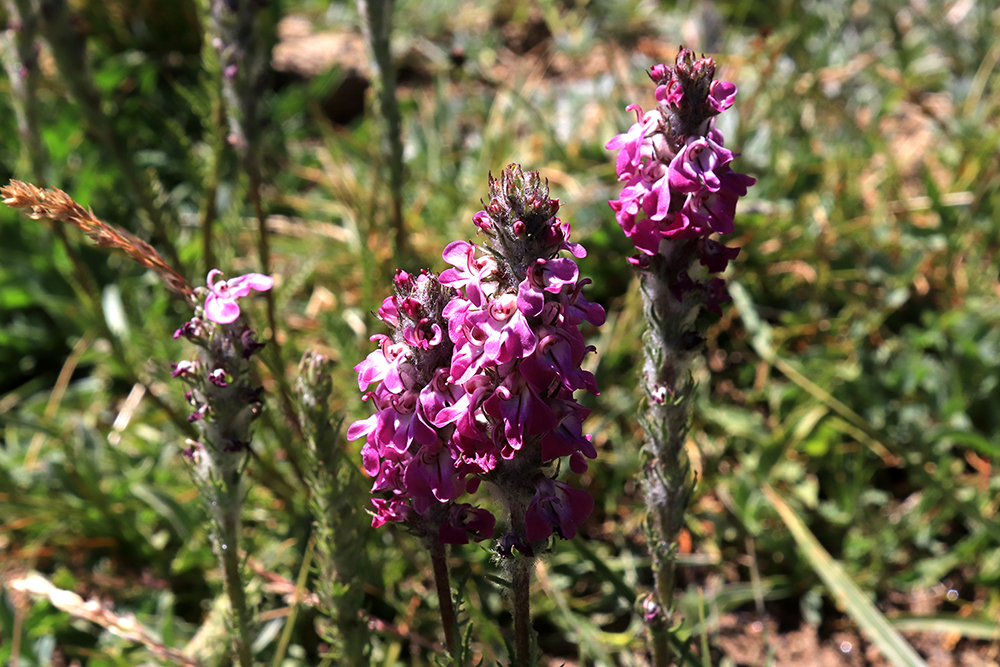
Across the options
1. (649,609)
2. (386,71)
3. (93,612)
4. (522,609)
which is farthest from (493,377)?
(386,71)

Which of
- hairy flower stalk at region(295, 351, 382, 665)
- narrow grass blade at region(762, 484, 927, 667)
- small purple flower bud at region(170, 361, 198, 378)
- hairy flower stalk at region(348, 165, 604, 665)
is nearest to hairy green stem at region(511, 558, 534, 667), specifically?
hairy flower stalk at region(348, 165, 604, 665)

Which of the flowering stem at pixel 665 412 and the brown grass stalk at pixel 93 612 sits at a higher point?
the flowering stem at pixel 665 412

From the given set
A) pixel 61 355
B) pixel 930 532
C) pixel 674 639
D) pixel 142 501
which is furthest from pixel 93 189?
pixel 930 532

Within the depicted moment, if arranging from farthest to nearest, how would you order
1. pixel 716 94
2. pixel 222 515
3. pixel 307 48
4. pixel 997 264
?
pixel 307 48 < pixel 997 264 < pixel 222 515 < pixel 716 94

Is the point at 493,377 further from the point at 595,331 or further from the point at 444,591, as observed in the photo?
the point at 595,331

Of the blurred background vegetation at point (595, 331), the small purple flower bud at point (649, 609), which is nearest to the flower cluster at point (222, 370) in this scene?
the blurred background vegetation at point (595, 331)

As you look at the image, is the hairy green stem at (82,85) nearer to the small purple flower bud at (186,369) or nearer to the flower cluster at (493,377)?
the small purple flower bud at (186,369)

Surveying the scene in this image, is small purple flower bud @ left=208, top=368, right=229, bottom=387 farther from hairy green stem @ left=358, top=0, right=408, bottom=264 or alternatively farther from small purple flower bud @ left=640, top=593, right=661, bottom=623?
hairy green stem @ left=358, top=0, right=408, bottom=264

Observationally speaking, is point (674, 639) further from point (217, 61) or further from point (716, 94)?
point (217, 61)
